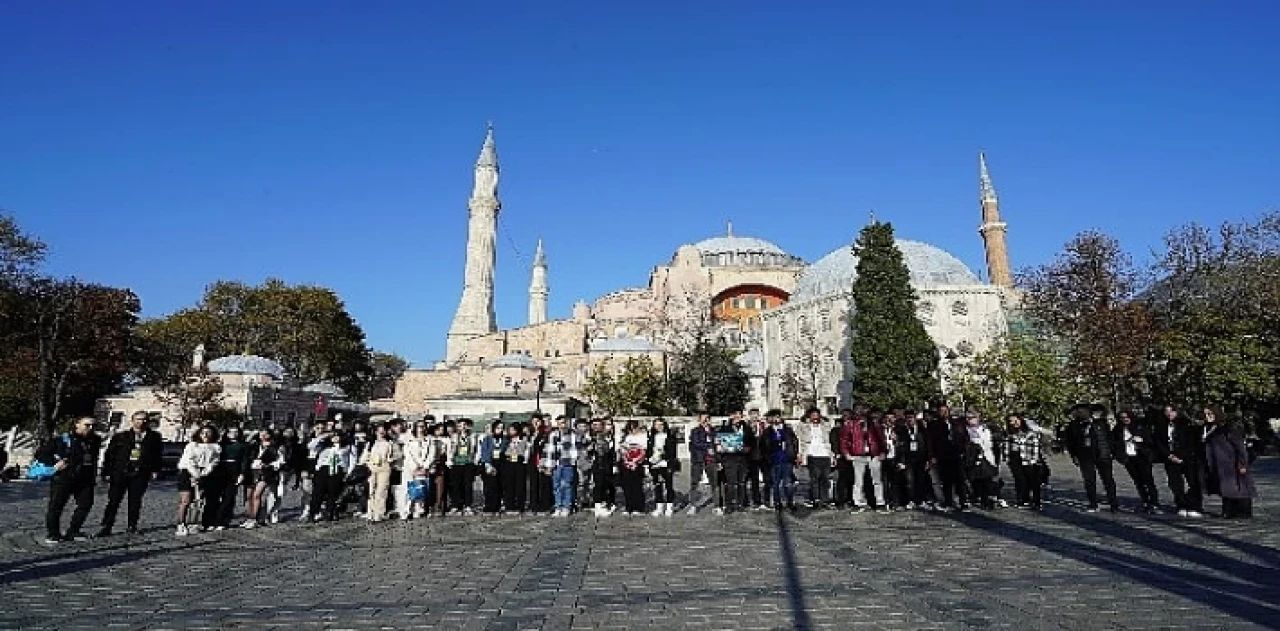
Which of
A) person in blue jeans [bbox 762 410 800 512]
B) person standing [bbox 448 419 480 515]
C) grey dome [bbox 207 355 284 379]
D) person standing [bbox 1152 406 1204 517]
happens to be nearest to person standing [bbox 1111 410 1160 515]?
person standing [bbox 1152 406 1204 517]

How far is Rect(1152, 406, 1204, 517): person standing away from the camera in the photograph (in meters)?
9.20

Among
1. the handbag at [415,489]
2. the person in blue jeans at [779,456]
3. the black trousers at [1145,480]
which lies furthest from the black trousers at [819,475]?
the handbag at [415,489]

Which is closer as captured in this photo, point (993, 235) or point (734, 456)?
point (734, 456)

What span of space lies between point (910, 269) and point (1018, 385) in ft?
47.7

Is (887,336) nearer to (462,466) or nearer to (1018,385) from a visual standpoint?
(1018,385)

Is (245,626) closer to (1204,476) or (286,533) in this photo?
(286,533)

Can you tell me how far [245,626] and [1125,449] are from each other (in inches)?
402

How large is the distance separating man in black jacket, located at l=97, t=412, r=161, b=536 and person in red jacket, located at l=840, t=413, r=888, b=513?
8.90 m

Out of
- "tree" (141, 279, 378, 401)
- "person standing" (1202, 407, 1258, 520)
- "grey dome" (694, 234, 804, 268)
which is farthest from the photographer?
"grey dome" (694, 234, 804, 268)

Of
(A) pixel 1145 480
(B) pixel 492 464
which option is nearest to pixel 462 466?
(B) pixel 492 464

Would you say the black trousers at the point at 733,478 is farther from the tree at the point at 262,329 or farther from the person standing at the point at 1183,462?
the tree at the point at 262,329

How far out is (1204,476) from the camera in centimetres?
959

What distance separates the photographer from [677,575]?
6043 mm

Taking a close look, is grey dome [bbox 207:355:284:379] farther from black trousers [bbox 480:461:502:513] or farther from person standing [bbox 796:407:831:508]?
person standing [bbox 796:407:831:508]
